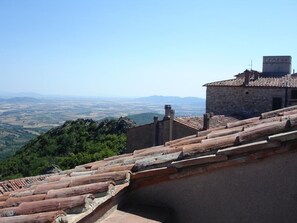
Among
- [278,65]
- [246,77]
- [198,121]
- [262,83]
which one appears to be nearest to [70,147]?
[198,121]

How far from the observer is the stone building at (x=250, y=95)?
83.3 ft

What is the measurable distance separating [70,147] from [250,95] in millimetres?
17842

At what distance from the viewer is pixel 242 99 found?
1043 inches

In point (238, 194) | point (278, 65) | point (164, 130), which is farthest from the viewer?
point (278, 65)

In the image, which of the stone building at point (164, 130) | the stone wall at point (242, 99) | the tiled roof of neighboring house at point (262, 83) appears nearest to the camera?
the stone building at point (164, 130)

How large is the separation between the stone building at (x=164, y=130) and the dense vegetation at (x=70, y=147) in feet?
19.5

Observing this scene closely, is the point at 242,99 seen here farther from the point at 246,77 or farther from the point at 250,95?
the point at 246,77

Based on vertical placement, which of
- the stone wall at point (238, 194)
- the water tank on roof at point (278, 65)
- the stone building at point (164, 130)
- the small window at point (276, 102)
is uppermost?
the water tank on roof at point (278, 65)

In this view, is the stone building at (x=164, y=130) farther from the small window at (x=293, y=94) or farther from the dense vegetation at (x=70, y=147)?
the small window at (x=293, y=94)

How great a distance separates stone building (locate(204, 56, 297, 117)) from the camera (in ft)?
83.3

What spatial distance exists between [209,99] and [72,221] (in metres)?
25.9

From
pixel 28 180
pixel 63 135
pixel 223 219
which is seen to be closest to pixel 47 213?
pixel 223 219

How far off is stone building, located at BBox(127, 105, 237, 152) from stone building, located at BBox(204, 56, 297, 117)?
17.0 feet

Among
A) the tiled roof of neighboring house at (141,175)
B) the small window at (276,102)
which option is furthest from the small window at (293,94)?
the tiled roof of neighboring house at (141,175)
